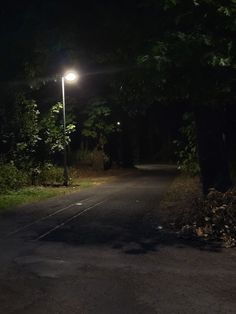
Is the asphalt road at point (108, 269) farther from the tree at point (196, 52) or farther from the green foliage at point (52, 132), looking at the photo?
the green foliage at point (52, 132)

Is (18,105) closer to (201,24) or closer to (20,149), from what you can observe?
(20,149)

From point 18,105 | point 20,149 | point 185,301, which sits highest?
point 18,105

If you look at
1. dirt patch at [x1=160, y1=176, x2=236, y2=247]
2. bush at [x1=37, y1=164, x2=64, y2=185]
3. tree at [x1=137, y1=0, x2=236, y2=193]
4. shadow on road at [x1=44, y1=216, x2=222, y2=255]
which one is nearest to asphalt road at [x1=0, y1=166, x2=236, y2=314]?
shadow on road at [x1=44, y1=216, x2=222, y2=255]

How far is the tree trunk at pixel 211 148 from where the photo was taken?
1544cm

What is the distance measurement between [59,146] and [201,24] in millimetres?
17631

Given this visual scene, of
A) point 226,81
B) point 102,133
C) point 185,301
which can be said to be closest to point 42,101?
point 102,133

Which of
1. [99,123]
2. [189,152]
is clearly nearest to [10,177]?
[189,152]

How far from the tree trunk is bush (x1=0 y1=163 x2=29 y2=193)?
34.8ft

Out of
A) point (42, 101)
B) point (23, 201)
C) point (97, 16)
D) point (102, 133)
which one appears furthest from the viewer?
point (102, 133)

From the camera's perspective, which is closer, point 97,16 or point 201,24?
point 201,24

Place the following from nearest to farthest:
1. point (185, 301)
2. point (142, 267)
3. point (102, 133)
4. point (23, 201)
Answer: point (185, 301)
point (142, 267)
point (23, 201)
point (102, 133)

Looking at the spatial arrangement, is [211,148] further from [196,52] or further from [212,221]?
[196,52]

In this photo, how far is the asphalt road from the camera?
6684 mm

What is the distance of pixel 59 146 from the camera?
1111 inches
